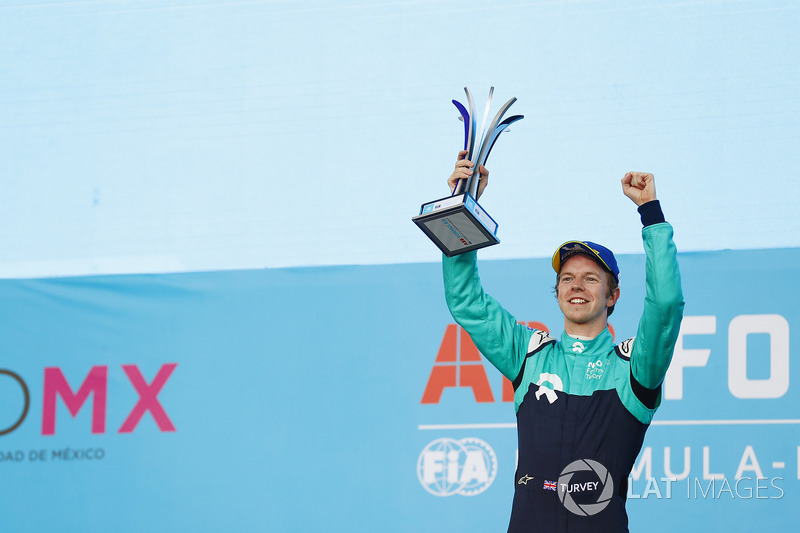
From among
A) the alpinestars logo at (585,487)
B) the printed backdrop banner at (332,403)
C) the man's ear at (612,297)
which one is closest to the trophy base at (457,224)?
the man's ear at (612,297)

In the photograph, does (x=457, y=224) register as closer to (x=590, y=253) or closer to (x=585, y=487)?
(x=590, y=253)

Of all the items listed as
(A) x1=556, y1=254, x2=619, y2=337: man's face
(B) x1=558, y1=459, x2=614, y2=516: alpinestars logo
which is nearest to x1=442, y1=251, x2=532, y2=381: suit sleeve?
(A) x1=556, y1=254, x2=619, y2=337: man's face

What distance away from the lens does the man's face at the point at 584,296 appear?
1729mm

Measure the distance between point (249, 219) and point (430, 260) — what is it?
0.62 m

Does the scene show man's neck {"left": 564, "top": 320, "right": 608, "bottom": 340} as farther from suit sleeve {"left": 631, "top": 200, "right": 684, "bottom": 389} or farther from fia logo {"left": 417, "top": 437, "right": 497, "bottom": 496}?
fia logo {"left": 417, "top": 437, "right": 497, "bottom": 496}

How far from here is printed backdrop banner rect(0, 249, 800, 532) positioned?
2.69m

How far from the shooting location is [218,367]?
118 inches

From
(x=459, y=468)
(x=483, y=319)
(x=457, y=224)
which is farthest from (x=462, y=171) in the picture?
(x=459, y=468)

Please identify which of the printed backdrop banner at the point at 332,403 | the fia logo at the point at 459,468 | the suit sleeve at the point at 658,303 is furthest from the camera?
the fia logo at the point at 459,468

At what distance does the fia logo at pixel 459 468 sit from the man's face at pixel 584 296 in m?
1.12

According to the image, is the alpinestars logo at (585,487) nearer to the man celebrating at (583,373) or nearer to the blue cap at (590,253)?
the man celebrating at (583,373)

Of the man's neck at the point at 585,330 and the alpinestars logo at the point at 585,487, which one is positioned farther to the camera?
the man's neck at the point at 585,330

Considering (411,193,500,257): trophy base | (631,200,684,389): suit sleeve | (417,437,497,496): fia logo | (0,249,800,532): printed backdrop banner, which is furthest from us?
(417,437,497,496): fia logo

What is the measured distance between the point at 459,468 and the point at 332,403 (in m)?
0.43
